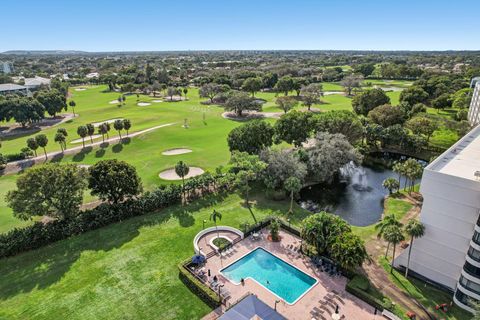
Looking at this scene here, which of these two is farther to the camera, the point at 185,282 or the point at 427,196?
the point at 185,282

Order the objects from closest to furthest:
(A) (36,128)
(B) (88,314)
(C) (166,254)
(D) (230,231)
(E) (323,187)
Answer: (B) (88,314)
(C) (166,254)
(D) (230,231)
(E) (323,187)
(A) (36,128)

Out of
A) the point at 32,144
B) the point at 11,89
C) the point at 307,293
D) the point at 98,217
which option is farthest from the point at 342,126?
the point at 11,89

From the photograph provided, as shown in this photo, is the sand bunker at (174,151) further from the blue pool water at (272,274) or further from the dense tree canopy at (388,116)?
the dense tree canopy at (388,116)

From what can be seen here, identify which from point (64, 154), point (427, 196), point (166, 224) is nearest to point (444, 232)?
point (427, 196)

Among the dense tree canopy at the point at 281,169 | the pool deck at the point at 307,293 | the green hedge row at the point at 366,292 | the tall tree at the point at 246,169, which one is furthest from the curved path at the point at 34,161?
the green hedge row at the point at 366,292

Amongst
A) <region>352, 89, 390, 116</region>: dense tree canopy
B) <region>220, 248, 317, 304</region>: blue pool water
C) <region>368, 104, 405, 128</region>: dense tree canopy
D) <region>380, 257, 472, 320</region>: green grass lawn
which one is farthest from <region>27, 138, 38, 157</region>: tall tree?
<region>352, 89, 390, 116</region>: dense tree canopy

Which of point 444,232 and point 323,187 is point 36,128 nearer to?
point 323,187

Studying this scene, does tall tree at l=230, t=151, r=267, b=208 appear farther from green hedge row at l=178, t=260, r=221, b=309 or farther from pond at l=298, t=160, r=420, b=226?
green hedge row at l=178, t=260, r=221, b=309
